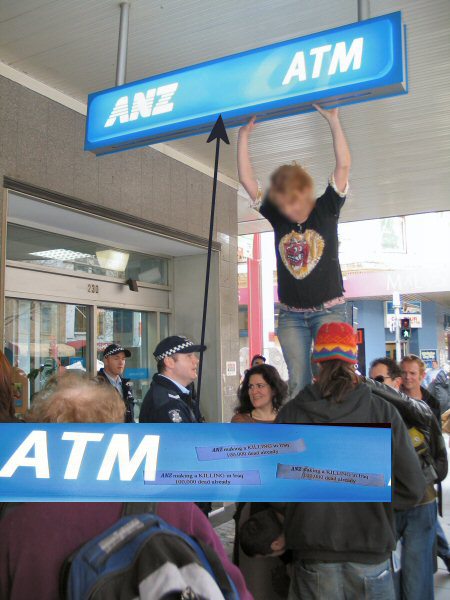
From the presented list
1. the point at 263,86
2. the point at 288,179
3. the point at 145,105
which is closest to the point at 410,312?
the point at 145,105

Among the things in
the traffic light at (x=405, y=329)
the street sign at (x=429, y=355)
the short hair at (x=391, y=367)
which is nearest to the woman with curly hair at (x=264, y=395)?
the short hair at (x=391, y=367)

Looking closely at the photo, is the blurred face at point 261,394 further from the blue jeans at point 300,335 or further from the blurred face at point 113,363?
the blurred face at point 113,363

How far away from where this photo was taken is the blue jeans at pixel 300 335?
1.97 metres

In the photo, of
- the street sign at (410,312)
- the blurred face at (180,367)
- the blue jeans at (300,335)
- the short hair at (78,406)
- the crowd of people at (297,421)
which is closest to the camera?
the crowd of people at (297,421)

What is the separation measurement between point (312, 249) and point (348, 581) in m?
1.21

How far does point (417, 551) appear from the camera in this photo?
10.5 feet

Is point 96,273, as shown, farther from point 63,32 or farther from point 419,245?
point 419,245

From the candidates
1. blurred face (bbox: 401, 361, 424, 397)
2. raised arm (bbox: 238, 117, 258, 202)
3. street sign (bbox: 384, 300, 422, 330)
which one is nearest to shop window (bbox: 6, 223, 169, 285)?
blurred face (bbox: 401, 361, 424, 397)

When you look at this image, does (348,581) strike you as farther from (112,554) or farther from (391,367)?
(391,367)

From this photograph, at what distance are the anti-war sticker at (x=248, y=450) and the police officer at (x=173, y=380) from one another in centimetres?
178

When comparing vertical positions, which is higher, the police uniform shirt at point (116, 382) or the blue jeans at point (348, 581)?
the police uniform shirt at point (116, 382)

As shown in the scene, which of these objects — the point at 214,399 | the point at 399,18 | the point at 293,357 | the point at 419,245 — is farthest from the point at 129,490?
the point at 419,245

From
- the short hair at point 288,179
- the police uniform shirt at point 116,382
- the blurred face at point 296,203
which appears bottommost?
the police uniform shirt at point 116,382

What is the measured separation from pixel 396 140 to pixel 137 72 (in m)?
2.39
